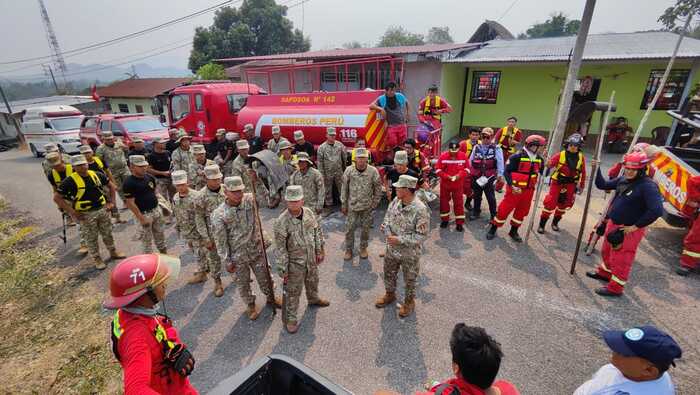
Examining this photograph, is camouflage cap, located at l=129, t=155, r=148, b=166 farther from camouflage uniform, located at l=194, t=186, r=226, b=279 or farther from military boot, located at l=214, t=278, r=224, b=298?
military boot, located at l=214, t=278, r=224, b=298

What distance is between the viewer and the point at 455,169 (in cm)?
603

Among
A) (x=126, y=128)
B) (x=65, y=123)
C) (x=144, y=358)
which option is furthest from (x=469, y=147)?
(x=65, y=123)

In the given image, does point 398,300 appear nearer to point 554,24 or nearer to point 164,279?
point 164,279

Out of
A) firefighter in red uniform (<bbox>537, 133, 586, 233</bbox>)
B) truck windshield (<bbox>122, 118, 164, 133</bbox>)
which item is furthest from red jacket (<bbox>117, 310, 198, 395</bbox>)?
truck windshield (<bbox>122, 118, 164, 133</bbox>)

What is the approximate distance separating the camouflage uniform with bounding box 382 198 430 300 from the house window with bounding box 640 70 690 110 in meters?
13.4

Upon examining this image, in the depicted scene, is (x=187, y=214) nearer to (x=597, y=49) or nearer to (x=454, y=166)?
(x=454, y=166)

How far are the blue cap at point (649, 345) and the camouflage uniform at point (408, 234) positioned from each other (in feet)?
6.62

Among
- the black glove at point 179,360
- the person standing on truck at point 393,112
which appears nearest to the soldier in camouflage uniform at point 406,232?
the black glove at point 179,360

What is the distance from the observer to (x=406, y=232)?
3641 mm

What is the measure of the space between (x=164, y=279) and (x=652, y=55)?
550 inches

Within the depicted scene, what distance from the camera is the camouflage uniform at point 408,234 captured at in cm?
358

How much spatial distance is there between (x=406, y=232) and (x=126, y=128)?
39.9 feet

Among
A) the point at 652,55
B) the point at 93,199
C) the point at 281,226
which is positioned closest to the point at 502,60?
the point at 652,55

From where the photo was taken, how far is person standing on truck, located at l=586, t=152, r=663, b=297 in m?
3.94
